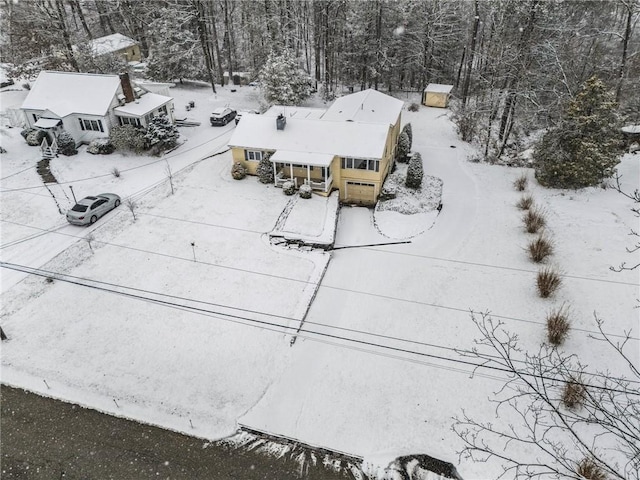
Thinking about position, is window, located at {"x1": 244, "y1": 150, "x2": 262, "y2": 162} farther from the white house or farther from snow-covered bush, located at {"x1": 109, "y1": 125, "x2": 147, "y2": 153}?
the white house

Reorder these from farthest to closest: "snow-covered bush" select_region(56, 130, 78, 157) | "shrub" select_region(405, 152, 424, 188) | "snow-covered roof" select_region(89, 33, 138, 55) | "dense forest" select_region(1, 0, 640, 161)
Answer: "snow-covered roof" select_region(89, 33, 138, 55) < "dense forest" select_region(1, 0, 640, 161) < "snow-covered bush" select_region(56, 130, 78, 157) < "shrub" select_region(405, 152, 424, 188)

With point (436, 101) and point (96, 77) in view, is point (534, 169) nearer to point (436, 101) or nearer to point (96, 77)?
point (436, 101)

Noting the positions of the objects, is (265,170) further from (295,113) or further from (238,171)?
(295,113)

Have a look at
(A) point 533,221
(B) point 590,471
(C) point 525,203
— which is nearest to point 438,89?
(C) point 525,203

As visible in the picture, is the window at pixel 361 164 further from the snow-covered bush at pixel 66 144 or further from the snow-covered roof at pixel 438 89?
the snow-covered roof at pixel 438 89

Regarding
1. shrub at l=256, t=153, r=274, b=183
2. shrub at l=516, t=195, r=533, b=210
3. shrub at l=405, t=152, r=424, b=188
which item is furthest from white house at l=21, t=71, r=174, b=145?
shrub at l=516, t=195, r=533, b=210

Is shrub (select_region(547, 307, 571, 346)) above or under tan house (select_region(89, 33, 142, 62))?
under
